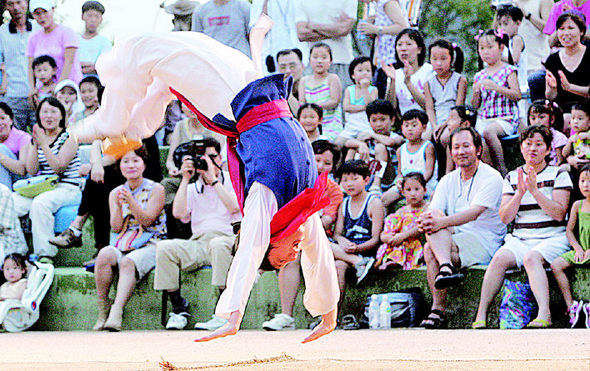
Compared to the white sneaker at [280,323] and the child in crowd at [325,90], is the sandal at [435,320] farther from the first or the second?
the child in crowd at [325,90]

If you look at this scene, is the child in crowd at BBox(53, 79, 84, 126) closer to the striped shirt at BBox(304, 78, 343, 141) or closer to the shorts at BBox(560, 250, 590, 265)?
the striped shirt at BBox(304, 78, 343, 141)

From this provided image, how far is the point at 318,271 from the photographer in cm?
454

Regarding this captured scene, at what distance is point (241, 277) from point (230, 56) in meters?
1.19

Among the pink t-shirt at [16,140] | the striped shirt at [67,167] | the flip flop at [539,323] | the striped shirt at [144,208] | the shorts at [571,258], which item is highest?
the pink t-shirt at [16,140]

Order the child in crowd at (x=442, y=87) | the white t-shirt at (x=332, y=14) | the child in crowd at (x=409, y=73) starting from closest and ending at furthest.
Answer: the child in crowd at (x=442, y=87)
the child in crowd at (x=409, y=73)
the white t-shirt at (x=332, y=14)

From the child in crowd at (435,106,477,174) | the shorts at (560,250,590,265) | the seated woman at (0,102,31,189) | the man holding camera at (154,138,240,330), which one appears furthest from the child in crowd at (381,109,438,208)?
the seated woman at (0,102,31,189)

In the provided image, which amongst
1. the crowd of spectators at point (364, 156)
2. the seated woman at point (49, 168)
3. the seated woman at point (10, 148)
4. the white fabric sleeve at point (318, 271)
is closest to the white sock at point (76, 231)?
the crowd of spectators at point (364, 156)

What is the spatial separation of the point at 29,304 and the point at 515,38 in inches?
191

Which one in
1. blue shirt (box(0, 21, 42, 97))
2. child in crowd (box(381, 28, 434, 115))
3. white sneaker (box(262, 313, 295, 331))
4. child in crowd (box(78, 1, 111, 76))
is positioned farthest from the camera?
child in crowd (box(78, 1, 111, 76))

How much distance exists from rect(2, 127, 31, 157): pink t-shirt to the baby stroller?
1570 mm

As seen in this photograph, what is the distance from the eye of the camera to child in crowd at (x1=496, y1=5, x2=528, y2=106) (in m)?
8.19

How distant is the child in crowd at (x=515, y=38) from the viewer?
819 cm

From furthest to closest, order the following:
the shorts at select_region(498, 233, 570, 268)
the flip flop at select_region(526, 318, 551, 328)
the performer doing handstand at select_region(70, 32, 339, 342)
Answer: the shorts at select_region(498, 233, 570, 268) < the flip flop at select_region(526, 318, 551, 328) < the performer doing handstand at select_region(70, 32, 339, 342)

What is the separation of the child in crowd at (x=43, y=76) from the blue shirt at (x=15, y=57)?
20cm
